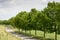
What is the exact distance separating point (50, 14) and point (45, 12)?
2.52 m

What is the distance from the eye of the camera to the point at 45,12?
40.1 metres

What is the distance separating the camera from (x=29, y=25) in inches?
2189

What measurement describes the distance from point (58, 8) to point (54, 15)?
1.35 metres

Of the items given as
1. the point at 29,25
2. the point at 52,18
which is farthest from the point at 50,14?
the point at 29,25

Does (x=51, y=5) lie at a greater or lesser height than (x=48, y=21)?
greater

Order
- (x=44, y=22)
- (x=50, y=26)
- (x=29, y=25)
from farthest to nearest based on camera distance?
(x=29, y=25), (x=44, y=22), (x=50, y=26)

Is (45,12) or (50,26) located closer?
(50,26)

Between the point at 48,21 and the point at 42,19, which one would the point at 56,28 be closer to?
the point at 48,21

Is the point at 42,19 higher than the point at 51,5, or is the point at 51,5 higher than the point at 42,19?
the point at 51,5

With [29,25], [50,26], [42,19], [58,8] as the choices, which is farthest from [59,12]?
[29,25]

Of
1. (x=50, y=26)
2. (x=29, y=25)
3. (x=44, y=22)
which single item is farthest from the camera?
(x=29, y=25)

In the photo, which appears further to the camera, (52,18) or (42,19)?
(42,19)

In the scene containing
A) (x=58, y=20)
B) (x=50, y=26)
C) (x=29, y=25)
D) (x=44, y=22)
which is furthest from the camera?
(x=29, y=25)

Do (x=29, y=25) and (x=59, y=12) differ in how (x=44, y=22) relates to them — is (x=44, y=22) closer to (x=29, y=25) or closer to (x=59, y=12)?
(x=59, y=12)
